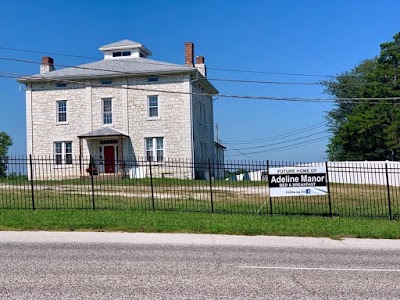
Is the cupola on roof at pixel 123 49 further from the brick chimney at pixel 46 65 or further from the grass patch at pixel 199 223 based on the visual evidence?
the grass patch at pixel 199 223

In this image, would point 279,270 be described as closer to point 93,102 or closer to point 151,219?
point 151,219

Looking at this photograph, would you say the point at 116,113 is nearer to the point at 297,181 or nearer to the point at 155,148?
the point at 155,148

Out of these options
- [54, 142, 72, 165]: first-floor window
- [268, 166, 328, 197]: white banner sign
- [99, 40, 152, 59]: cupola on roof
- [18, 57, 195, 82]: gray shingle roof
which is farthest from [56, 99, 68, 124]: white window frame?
[268, 166, 328, 197]: white banner sign

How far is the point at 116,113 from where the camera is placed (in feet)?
122

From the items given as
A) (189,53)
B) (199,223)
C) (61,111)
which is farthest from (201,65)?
(199,223)

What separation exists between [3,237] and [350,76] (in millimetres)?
61373

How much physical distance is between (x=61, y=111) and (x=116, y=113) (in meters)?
4.36

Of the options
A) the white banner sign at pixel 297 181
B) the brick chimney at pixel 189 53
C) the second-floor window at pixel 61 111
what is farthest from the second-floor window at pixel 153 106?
the white banner sign at pixel 297 181

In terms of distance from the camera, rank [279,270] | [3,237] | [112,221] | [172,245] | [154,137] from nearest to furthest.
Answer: [279,270]
[172,245]
[3,237]
[112,221]
[154,137]

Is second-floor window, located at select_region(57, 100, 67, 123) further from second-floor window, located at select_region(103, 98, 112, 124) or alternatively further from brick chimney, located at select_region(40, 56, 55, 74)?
brick chimney, located at select_region(40, 56, 55, 74)

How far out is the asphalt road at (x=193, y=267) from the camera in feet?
22.3

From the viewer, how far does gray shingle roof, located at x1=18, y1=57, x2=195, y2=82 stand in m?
35.9

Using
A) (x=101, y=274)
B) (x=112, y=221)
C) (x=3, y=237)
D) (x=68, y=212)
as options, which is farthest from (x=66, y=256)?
(x=68, y=212)

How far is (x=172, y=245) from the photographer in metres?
11.7
